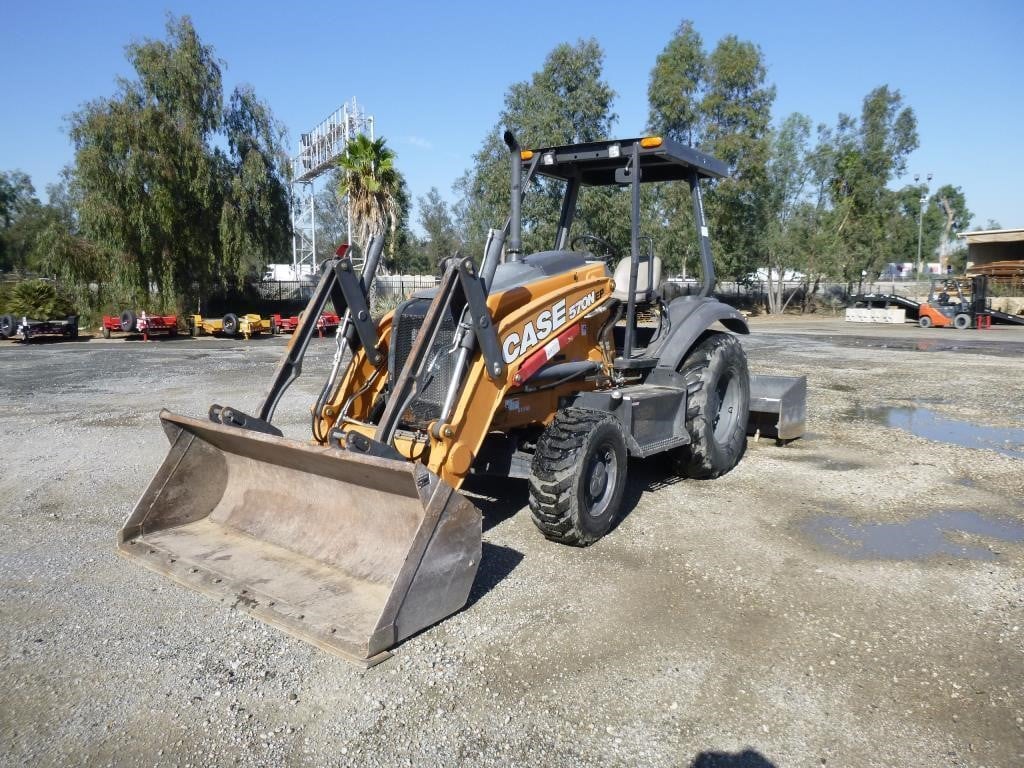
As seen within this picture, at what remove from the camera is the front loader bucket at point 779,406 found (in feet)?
25.8

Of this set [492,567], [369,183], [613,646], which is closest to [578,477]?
[492,567]

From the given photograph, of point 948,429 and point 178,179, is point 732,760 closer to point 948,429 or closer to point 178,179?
point 948,429

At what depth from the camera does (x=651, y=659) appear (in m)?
3.59

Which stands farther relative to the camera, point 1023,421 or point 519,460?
point 1023,421

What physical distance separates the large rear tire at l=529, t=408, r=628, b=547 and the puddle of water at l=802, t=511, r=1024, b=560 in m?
1.49

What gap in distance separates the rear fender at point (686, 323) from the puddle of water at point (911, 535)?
1614 mm

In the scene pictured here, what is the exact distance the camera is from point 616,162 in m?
6.09

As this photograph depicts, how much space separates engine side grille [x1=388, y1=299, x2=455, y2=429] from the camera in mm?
4672

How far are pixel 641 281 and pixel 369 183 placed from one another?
23611 millimetres

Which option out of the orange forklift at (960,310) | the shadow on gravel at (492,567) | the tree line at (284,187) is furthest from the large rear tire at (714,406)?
the orange forklift at (960,310)

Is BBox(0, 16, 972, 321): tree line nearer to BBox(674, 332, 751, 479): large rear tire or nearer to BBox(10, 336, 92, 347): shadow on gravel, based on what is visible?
→ BBox(10, 336, 92, 347): shadow on gravel

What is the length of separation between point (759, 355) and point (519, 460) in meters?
14.0

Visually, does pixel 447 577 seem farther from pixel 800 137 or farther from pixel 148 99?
pixel 800 137

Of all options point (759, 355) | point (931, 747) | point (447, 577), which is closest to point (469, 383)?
point (447, 577)
